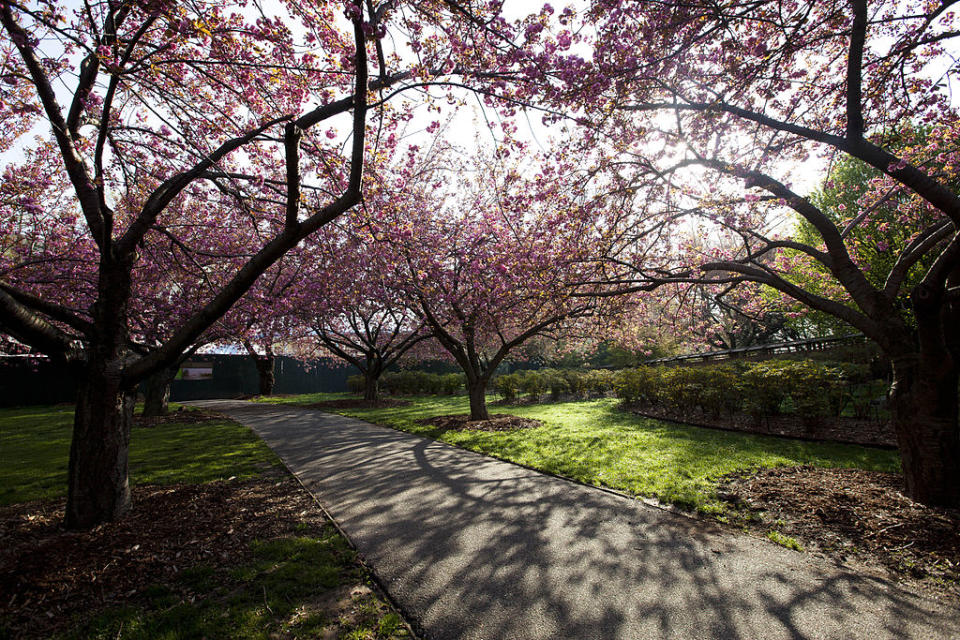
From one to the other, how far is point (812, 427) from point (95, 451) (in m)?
10.3

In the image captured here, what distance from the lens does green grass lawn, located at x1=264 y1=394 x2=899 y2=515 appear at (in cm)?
498

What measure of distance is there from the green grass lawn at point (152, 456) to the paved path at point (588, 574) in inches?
110

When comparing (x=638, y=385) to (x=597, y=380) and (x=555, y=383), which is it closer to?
(x=597, y=380)

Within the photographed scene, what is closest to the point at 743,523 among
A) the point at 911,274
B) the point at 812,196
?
the point at 911,274

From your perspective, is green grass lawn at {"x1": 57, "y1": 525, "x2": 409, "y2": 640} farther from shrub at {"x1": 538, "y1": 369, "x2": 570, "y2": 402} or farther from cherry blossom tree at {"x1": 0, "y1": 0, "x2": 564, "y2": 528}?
shrub at {"x1": 538, "y1": 369, "x2": 570, "y2": 402}

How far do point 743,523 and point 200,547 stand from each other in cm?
506

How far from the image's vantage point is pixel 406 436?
9.24m

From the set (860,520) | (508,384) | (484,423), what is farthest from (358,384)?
(860,520)

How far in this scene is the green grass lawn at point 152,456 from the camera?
592cm

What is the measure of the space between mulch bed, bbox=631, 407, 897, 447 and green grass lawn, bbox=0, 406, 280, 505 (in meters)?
8.85

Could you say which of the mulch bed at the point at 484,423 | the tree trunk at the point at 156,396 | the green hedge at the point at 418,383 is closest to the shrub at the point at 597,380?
the mulch bed at the point at 484,423

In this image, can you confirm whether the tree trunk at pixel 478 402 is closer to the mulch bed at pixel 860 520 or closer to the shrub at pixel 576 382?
the mulch bed at pixel 860 520

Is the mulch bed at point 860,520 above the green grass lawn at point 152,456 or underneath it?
underneath

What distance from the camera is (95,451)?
4.07 m
